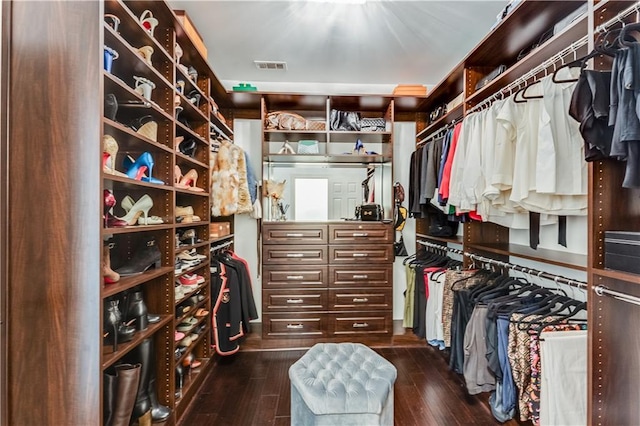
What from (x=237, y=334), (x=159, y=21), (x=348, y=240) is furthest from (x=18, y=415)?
(x=348, y=240)

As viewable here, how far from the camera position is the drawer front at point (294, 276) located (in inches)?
115

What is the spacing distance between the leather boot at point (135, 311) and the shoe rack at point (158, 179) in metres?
0.04

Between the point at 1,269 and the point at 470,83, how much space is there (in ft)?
9.17

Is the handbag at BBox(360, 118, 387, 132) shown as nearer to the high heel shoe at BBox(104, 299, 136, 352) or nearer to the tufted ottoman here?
the tufted ottoman

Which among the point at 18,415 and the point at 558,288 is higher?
the point at 558,288

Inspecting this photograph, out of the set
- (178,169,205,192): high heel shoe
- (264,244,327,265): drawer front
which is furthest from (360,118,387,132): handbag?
(178,169,205,192): high heel shoe

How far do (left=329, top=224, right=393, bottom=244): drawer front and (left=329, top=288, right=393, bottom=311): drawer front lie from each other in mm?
460

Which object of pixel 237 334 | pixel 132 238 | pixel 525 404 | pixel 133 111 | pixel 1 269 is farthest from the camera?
pixel 237 334

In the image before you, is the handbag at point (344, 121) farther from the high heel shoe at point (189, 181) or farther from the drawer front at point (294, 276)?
the high heel shoe at point (189, 181)

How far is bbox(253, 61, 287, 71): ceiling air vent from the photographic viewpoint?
292 cm

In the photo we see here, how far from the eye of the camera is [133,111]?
1.65 metres

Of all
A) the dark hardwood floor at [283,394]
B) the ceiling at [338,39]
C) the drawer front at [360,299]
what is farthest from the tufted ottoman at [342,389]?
the ceiling at [338,39]

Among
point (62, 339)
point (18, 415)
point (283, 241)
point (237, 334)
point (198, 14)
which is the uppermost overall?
point (198, 14)

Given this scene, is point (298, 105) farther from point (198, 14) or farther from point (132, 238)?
point (132, 238)
